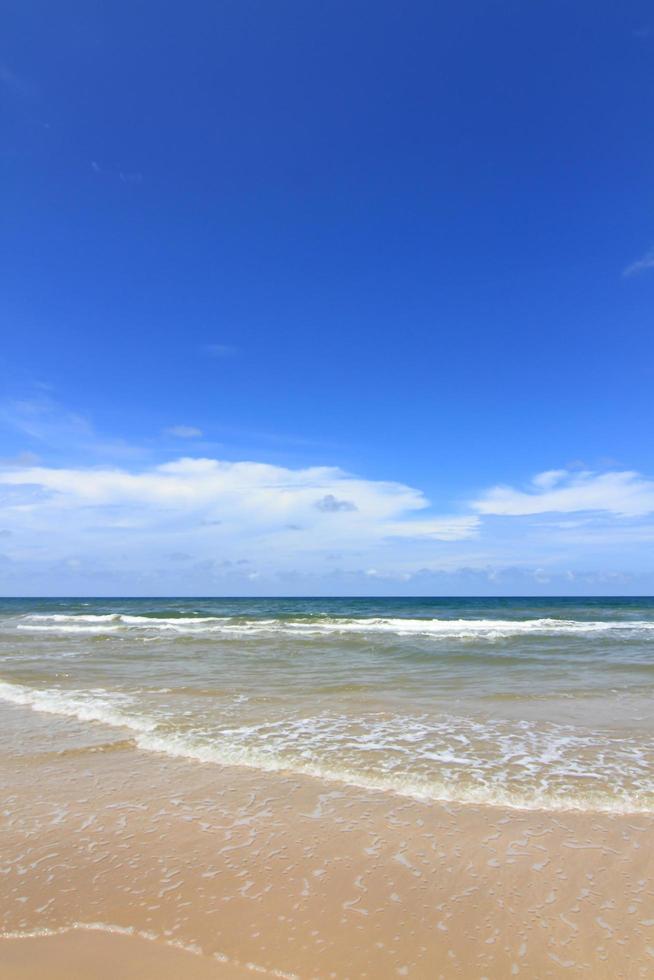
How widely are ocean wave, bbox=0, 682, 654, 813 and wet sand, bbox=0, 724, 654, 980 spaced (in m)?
0.44

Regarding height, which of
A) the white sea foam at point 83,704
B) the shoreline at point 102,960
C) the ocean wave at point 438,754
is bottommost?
the white sea foam at point 83,704

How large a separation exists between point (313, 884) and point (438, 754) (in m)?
3.32

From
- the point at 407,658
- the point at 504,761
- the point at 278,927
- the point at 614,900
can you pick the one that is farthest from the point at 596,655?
the point at 278,927

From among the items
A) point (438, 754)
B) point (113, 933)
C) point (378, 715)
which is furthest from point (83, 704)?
point (113, 933)

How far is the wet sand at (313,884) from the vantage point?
320cm

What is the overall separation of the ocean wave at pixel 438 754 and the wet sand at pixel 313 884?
44 cm

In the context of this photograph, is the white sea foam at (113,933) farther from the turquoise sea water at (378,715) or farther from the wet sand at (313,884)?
the turquoise sea water at (378,715)

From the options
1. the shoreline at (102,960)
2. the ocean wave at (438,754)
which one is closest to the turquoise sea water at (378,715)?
the ocean wave at (438,754)

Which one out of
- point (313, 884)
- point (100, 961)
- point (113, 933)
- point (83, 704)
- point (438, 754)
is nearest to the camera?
point (100, 961)

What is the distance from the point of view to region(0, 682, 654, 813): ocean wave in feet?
18.8

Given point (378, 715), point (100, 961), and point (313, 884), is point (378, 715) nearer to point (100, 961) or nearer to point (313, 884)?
point (313, 884)

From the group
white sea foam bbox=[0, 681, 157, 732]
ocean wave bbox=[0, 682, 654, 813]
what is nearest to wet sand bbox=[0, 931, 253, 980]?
ocean wave bbox=[0, 682, 654, 813]

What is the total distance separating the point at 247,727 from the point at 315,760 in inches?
73.1

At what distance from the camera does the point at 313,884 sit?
4.02 meters
